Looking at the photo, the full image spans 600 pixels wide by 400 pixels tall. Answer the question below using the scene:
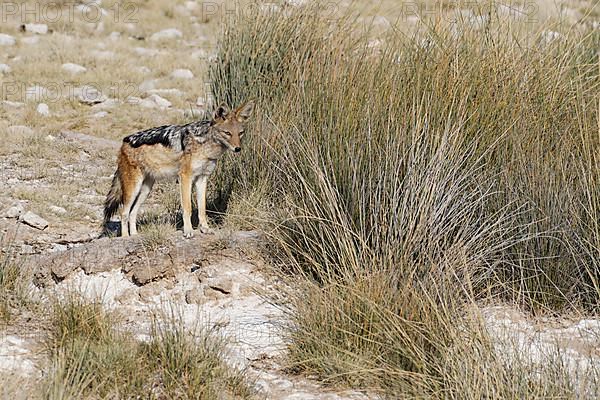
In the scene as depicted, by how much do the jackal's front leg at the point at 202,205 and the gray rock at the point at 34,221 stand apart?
5.90 feet

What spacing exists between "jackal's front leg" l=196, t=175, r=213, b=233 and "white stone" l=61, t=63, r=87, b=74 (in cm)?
816

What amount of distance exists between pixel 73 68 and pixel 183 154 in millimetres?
8352

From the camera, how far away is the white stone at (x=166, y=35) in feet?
61.4

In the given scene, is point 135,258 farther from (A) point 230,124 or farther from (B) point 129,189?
(A) point 230,124

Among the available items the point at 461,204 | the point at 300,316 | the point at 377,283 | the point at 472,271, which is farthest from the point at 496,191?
the point at 300,316

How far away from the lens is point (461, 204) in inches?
242

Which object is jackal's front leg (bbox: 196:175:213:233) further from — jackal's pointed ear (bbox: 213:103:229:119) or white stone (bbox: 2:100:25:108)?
white stone (bbox: 2:100:25:108)

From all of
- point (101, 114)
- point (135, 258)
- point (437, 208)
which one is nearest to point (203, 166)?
point (135, 258)

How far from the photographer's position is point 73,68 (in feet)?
50.6

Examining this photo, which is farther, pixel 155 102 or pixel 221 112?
pixel 155 102

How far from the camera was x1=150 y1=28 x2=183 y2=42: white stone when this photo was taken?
736 inches

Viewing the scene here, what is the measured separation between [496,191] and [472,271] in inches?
28.2

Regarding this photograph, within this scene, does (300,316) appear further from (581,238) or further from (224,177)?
(224,177)

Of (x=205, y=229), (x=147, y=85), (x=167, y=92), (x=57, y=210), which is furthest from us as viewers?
(x=147, y=85)
